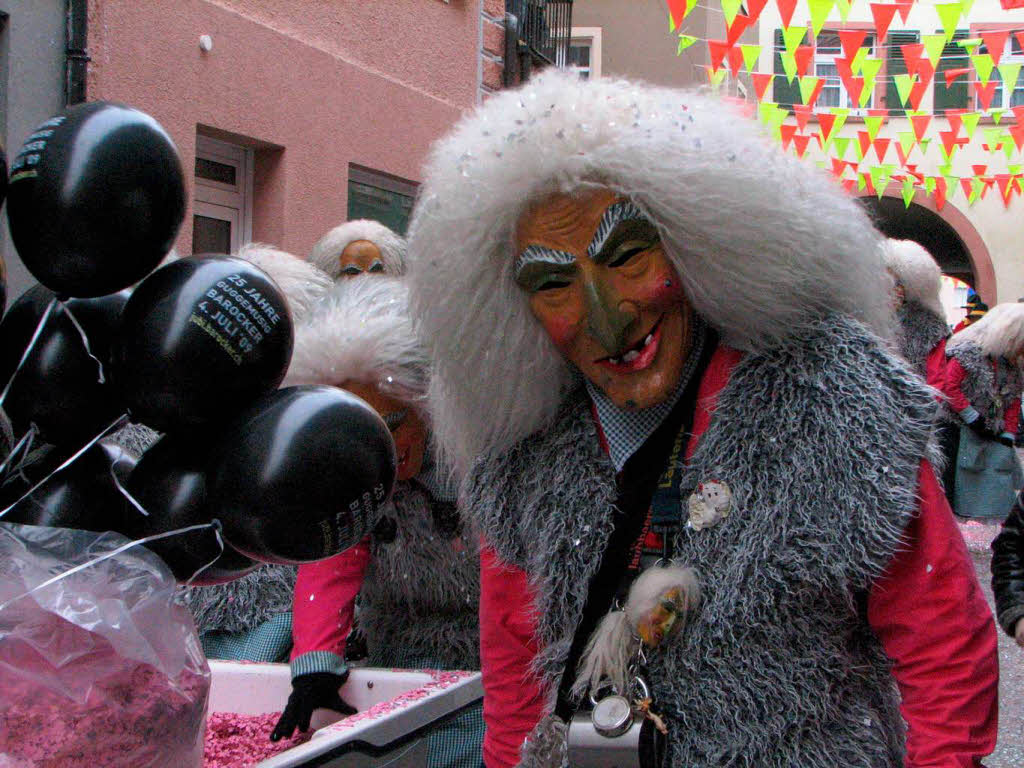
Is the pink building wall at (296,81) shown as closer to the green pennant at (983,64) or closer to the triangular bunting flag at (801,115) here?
the green pennant at (983,64)

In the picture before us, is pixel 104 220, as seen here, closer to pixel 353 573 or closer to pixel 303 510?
pixel 303 510

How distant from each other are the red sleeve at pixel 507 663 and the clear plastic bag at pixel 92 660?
63cm

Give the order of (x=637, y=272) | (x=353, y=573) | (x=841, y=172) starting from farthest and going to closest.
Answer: (x=841, y=172) < (x=353, y=573) < (x=637, y=272)

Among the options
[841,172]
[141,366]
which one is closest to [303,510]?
[141,366]

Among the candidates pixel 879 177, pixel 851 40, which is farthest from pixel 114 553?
pixel 879 177

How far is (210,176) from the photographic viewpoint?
679 cm

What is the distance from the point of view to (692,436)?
176 centimetres

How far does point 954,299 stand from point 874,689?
1549 centimetres

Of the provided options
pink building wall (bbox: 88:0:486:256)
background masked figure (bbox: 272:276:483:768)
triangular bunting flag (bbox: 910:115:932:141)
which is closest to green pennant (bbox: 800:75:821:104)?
triangular bunting flag (bbox: 910:115:932:141)

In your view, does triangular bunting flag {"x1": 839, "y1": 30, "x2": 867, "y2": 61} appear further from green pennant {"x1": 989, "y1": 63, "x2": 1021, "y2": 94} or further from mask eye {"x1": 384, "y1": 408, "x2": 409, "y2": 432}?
mask eye {"x1": 384, "y1": 408, "x2": 409, "y2": 432}

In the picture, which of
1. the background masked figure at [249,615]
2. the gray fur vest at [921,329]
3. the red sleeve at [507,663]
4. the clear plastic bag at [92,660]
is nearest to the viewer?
the clear plastic bag at [92,660]

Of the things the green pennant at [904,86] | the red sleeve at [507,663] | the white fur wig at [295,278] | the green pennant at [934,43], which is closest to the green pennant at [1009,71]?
the green pennant at [904,86]

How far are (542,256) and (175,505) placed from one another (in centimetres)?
71

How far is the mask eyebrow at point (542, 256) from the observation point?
5.92 feet
